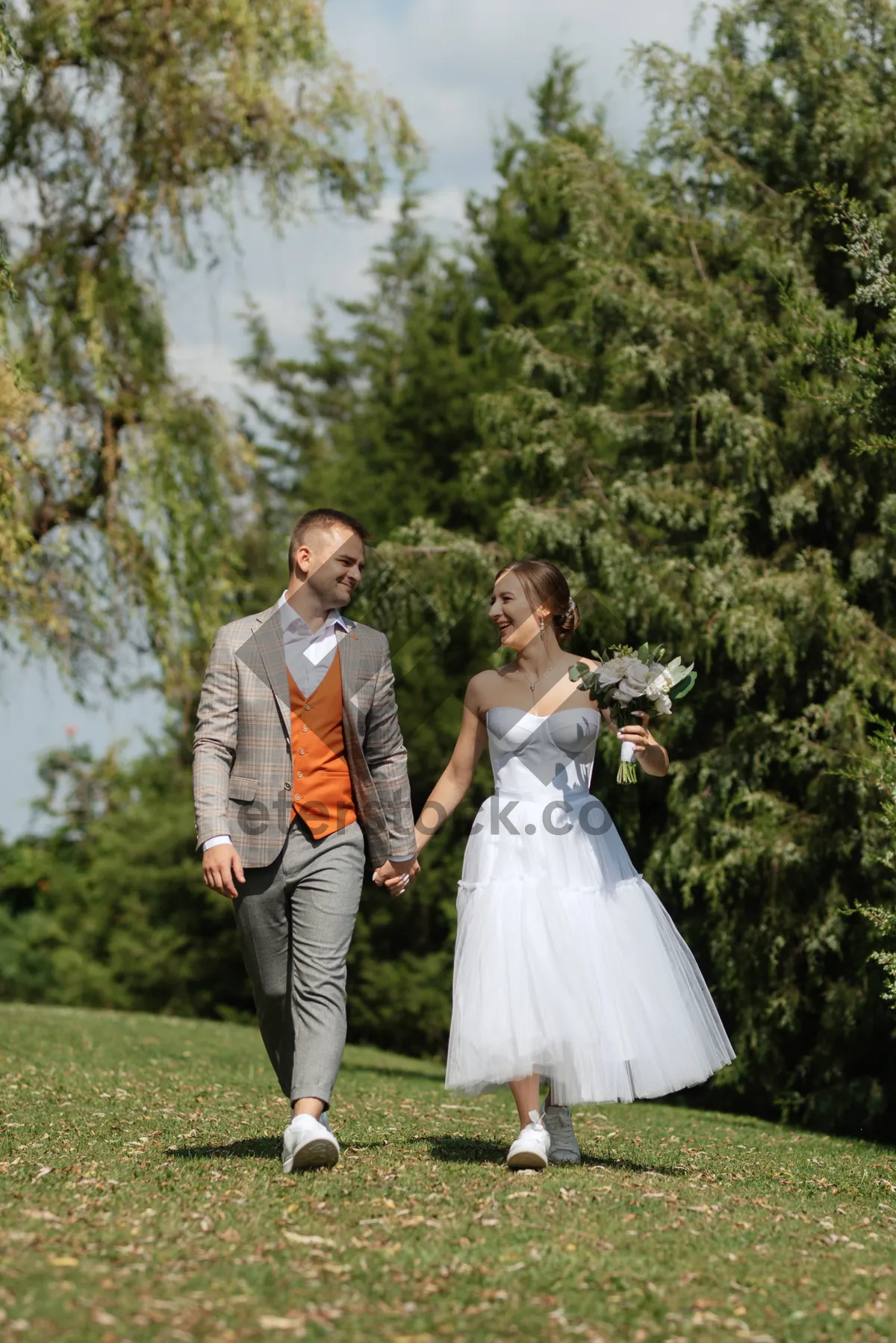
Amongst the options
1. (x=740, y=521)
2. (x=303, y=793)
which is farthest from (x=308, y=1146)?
(x=740, y=521)

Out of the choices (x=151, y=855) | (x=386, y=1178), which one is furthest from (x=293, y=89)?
(x=151, y=855)

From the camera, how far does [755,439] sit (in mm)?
12320

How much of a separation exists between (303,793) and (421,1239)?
178cm

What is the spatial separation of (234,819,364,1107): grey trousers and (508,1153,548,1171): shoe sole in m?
0.72

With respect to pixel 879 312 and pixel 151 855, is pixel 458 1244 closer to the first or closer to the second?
pixel 879 312

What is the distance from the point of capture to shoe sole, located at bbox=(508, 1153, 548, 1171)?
550 centimetres

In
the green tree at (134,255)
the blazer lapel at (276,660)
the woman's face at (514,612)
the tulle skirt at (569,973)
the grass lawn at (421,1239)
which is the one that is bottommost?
the grass lawn at (421,1239)

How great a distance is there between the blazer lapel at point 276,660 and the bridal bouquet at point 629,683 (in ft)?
3.64

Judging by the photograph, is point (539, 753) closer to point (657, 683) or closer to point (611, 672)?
point (611, 672)

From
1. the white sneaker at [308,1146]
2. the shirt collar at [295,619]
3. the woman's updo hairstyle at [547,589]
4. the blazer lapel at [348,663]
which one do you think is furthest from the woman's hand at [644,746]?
the white sneaker at [308,1146]

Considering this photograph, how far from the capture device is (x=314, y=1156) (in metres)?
5.28

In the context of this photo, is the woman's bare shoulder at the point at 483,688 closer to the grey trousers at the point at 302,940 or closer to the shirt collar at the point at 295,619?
the shirt collar at the point at 295,619

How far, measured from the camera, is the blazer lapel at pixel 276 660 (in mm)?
5660

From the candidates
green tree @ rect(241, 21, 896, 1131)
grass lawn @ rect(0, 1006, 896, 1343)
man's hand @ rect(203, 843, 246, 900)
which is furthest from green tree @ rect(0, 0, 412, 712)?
man's hand @ rect(203, 843, 246, 900)
